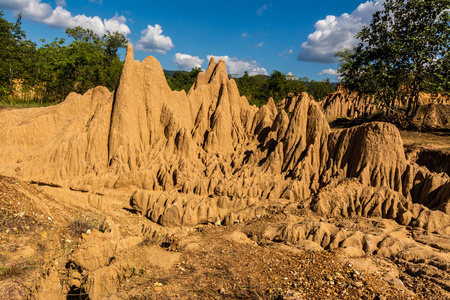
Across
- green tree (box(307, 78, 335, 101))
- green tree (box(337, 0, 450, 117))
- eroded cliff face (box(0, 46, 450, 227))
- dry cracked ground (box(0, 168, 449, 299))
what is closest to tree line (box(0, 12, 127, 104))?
eroded cliff face (box(0, 46, 450, 227))

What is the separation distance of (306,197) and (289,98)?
29183 millimetres

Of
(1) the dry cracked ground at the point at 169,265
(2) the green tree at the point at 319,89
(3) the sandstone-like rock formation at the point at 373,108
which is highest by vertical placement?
(2) the green tree at the point at 319,89

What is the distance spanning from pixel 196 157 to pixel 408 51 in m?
16.5


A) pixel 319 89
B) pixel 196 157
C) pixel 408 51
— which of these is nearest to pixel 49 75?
pixel 196 157

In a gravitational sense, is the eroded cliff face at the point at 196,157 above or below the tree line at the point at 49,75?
below

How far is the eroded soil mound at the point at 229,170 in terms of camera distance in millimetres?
7305

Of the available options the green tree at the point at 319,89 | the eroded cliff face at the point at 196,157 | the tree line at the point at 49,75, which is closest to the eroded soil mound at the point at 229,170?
the eroded cliff face at the point at 196,157

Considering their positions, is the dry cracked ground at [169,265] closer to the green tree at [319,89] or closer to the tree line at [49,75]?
the tree line at [49,75]

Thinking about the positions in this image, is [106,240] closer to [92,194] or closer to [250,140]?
[92,194]

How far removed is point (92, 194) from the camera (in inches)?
379

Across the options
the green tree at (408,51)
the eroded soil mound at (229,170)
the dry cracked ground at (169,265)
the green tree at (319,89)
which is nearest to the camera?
the dry cracked ground at (169,265)

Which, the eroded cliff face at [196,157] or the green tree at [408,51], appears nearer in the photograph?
the eroded cliff face at [196,157]

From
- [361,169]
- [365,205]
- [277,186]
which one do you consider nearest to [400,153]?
[361,169]

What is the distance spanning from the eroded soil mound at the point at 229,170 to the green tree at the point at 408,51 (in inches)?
437
